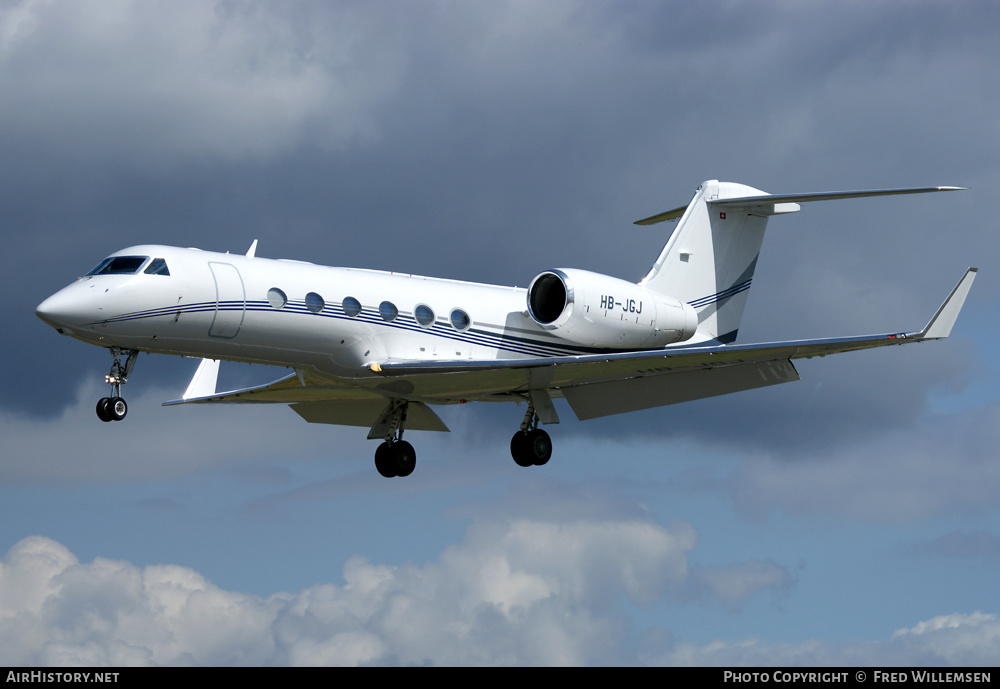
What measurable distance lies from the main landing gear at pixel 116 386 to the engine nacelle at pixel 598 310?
8.01 metres

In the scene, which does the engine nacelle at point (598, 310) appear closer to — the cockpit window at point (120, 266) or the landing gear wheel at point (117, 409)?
the cockpit window at point (120, 266)

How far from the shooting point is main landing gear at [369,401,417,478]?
29.1 meters

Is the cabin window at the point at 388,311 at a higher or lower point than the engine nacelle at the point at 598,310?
lower

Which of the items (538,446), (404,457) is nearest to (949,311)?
(538,446)

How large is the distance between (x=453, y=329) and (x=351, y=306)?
7.79 ft

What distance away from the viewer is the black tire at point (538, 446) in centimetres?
2705

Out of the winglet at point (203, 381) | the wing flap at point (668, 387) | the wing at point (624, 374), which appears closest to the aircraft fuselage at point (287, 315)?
the wing at point (624, 374)

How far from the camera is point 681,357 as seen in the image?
2486 cm

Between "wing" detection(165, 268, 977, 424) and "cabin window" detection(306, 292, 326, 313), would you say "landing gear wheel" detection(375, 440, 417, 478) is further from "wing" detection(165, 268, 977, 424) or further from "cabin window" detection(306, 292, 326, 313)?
"cabin window" detection(306, 292, 326, 313)

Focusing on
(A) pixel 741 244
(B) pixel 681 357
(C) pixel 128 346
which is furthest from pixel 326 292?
(A) pixel 741 244

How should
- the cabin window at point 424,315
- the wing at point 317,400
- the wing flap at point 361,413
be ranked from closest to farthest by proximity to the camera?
the cabin window at point 424,315 → the wing at point 317,400 → the wing flap at point 361,413

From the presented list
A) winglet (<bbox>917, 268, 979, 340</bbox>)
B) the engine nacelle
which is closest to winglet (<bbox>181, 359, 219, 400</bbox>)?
the engine nacelle

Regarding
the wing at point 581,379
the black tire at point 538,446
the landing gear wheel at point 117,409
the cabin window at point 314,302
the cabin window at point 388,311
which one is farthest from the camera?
the black tire at point 538,446
